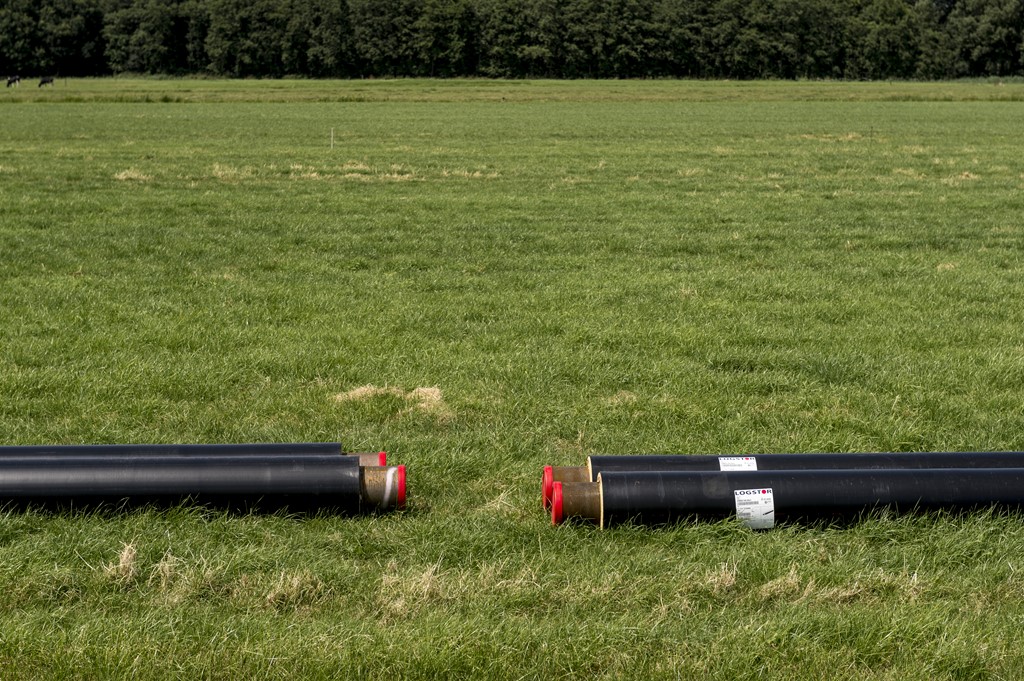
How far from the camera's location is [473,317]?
1081cm

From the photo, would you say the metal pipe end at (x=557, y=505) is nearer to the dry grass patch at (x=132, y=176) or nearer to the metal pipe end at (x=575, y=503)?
the metal pipe end at (x=575, y=503)

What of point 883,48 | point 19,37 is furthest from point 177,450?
point 19,37

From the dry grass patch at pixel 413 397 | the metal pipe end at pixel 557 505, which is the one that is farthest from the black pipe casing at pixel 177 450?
the dry grass patch at pixel 413 397

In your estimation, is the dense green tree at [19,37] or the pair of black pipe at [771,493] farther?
the dense green tree at [19,37]

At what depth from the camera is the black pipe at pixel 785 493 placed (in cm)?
562

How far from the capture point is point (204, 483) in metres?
5.71

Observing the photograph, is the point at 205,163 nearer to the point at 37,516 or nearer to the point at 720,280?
the point at 720,280

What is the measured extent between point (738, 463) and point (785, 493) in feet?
1.53

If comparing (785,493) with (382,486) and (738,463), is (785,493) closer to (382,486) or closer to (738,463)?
(738,463)

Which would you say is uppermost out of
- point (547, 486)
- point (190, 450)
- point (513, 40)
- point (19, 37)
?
point (513, 40)

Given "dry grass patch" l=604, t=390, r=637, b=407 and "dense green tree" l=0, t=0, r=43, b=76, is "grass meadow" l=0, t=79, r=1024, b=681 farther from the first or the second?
"dense green tree" l=0, t=0, r=43, b=76

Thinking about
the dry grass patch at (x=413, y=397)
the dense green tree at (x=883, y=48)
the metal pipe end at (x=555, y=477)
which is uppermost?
the dense green tree at (x=883, y=48)

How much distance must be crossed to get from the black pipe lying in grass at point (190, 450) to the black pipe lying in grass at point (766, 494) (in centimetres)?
129

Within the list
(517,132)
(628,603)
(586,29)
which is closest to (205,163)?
(517,132)
